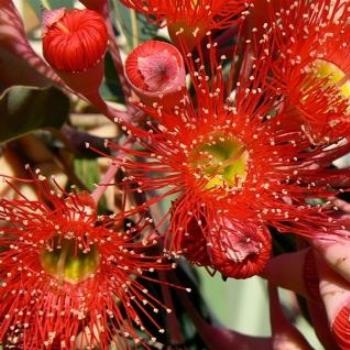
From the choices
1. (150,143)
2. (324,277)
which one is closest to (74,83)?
(150,143)

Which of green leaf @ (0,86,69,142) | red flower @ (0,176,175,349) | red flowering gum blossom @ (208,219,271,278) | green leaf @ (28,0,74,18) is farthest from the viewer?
green leaf @ (28,0,74,18)

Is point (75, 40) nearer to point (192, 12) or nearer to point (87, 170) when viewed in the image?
point (192, 12)

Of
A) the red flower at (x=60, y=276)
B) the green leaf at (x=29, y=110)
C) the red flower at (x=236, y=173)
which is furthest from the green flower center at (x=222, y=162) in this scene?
the green leaf at (x=29, y=110)


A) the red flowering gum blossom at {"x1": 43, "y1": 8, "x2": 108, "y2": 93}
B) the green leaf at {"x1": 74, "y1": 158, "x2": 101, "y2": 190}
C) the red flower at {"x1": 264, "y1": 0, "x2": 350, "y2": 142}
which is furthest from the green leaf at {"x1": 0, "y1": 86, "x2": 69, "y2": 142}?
the red flower at {"x1": 264, "y1": 0, "x2": 350, "y2": 142}

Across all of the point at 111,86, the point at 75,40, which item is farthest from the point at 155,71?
the point at 111,86

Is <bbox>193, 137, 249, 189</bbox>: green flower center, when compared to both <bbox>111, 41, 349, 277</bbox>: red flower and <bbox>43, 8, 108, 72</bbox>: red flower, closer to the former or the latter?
<bbox>111, 41, 349, 277</bbox>: red flower

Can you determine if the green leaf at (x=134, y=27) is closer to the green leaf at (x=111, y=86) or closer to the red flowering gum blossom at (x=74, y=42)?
the green leaf at (x=111, y=86)

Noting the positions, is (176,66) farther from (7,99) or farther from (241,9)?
(7,99)
